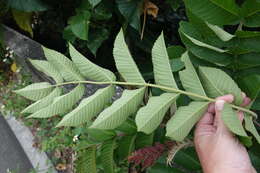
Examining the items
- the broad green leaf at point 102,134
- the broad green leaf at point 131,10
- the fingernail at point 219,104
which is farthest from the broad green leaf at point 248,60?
the broad green leaf at point 131,10

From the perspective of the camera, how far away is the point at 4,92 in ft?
11.5

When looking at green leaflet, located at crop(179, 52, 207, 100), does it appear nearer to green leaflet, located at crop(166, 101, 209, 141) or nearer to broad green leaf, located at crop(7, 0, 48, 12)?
green leaflet, located at crop(166, 101, 209, 141)

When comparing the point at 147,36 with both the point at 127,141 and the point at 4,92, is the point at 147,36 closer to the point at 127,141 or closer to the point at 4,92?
the point at 127,141

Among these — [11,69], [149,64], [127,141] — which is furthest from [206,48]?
[11,69]

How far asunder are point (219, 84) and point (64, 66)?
1.18 feet

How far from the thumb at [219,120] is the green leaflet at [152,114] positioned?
0.32ft

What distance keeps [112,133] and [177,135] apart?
1.82 ft

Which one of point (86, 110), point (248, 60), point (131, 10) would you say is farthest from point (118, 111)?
point (131, 10)

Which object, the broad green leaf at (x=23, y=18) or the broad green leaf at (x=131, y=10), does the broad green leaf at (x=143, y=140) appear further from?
the broad green leaf at (x=23, y=18)

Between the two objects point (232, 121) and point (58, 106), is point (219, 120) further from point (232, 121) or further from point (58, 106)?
point (58, 106)

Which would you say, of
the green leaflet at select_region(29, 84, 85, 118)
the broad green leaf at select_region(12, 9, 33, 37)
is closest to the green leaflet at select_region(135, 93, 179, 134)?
the green leaflet at select_region(29, 84, 85, 118)

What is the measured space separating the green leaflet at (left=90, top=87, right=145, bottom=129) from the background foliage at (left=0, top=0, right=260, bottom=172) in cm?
23

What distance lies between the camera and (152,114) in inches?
25.8

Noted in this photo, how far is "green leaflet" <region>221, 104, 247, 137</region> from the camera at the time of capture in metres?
0.65
